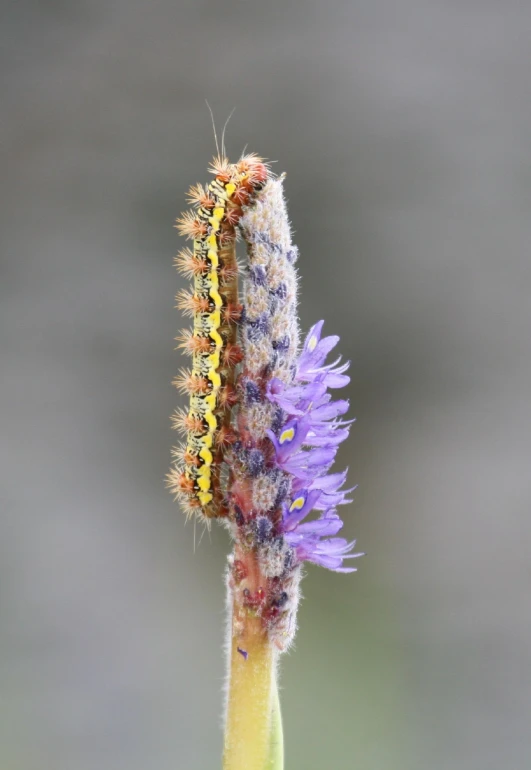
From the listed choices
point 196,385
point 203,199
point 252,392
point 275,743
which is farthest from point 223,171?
point 275,743

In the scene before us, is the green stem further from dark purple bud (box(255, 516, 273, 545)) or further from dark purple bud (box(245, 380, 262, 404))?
dark purple bud (box(245, 380, 262, 404))

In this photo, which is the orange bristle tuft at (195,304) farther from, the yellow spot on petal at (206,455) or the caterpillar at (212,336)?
the yellow spot on petal at (206,455)

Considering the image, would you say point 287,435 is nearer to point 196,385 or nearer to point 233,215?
point 196,385

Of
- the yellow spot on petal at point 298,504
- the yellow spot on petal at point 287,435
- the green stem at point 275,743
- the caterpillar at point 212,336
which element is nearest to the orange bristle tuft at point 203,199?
the caterpillar at point 212,336

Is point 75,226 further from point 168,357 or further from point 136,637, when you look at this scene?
point 136,637

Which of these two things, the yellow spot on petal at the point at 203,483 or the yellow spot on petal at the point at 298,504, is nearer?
the yellow spot on petal at the point at 298,504

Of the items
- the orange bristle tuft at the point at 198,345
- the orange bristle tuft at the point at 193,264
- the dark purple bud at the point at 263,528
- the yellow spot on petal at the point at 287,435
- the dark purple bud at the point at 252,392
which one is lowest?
the dark purple bud at the point at 263,528

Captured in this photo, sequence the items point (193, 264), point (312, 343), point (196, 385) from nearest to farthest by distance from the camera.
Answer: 1. point (312, 343)
2. point (196, 385)
3. point (193, 264)
